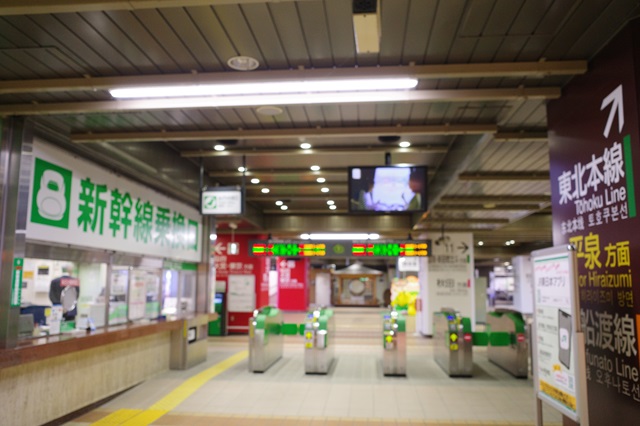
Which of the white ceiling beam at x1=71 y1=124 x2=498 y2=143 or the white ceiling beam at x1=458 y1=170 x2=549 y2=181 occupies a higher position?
the white ceiling beam at x1=71 y1=124 x2=498 y2=143

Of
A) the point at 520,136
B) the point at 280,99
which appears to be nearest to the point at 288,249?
the point at 520,136

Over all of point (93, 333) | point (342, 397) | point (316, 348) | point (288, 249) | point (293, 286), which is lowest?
point (342, 397)

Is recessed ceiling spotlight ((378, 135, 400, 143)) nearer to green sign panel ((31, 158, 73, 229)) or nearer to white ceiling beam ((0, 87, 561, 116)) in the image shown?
white ceiling beam ((0, 87, 561, 116))

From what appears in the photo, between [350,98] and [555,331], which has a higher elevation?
[350,98]

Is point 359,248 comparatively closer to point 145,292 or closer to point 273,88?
point 145,292

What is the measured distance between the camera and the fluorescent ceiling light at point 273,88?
174 inches

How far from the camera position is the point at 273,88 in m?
4.54

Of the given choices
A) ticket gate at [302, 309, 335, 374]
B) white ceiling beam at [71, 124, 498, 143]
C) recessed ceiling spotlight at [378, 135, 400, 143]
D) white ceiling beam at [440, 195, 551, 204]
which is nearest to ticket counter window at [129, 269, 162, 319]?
white ceiling beam at [71, 124, 498, 143]

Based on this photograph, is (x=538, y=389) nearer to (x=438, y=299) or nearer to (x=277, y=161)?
(x=277, y=161)

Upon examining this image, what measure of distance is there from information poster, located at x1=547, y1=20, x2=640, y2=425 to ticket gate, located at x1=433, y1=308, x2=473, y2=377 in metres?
5.19

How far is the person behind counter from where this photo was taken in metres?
6.19

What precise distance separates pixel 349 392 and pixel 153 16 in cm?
598

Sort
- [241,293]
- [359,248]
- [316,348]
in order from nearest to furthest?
1. [316,348]
2. [359,248]
3. [241,293]

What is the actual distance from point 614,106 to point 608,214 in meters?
0.80
